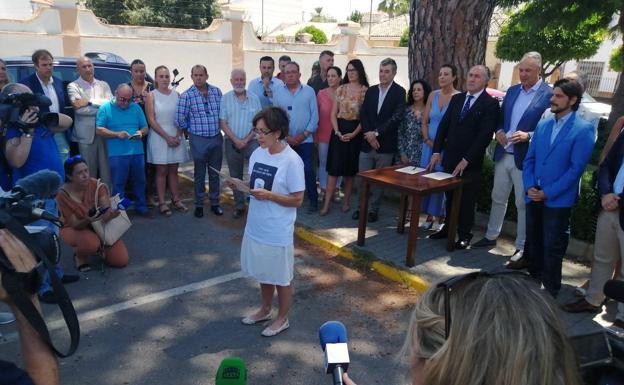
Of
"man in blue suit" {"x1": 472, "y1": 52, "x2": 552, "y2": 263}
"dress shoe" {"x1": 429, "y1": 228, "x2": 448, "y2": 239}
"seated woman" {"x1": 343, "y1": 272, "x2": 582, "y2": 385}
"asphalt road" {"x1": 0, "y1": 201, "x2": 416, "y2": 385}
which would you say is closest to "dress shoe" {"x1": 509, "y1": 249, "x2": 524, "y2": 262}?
"man in blue suit" {"x1": 472, "y1": 52, "x2": 552, "y2": 263}

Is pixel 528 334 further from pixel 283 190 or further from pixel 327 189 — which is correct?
pixel 327 189

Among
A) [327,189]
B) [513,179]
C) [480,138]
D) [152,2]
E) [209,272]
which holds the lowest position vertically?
[209,272]

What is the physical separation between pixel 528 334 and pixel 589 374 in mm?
782

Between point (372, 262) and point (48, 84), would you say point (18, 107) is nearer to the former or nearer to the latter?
point (48, 84)

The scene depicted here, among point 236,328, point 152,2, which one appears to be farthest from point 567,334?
point 152,2

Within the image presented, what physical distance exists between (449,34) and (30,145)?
5.19 metres

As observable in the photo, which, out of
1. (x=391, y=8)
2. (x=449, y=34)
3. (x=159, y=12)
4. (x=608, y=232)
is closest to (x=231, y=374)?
(x=608, y=232)

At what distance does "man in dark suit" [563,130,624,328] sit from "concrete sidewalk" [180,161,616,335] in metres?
0.11

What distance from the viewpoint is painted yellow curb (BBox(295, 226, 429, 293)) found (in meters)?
4.73

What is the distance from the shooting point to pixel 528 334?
107 centimetres

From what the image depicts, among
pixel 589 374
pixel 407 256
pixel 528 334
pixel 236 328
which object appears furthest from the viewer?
pixel 407 256

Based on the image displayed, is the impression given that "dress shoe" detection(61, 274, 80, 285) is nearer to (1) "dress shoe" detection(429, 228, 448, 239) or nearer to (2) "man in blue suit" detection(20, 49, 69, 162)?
(2) "man in blue suit" detection(20, 49, 69, 162)

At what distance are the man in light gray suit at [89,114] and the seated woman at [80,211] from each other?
1413mm

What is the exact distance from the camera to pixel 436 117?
18.4 feet
